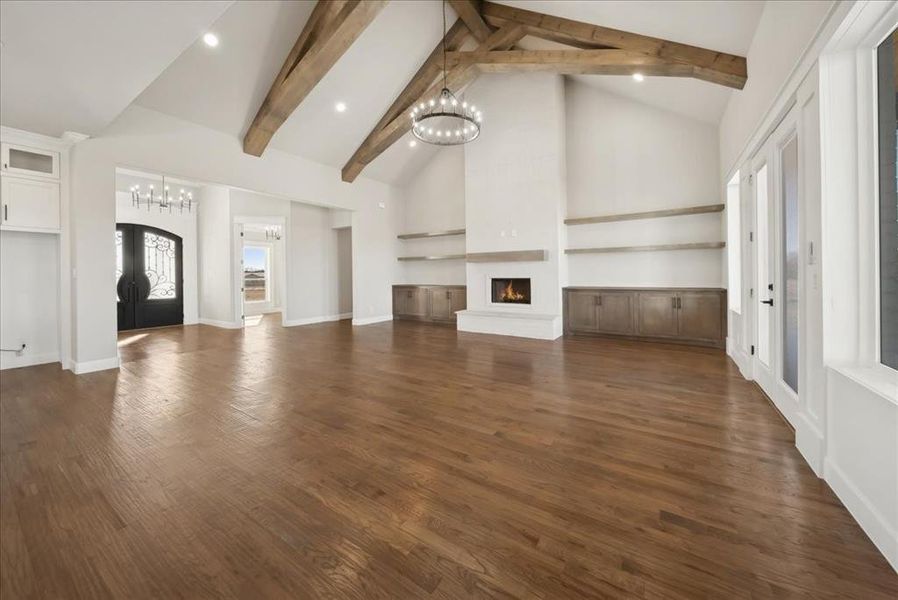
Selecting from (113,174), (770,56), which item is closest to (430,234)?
(113,174)

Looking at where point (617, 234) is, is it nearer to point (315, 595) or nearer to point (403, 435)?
point (403, 435)

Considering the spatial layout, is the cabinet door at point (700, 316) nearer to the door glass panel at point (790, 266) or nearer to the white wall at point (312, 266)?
the door glass panel at point (790, 266)

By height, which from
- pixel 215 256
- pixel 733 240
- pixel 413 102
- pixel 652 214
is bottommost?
pixel 733 240

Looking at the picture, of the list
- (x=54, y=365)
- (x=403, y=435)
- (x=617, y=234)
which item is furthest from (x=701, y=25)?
(x=54, y=365)

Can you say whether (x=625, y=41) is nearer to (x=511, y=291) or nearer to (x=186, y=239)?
(x=511, y=291)

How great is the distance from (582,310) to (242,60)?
6.41 meters

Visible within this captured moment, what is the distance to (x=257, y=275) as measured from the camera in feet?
37.6

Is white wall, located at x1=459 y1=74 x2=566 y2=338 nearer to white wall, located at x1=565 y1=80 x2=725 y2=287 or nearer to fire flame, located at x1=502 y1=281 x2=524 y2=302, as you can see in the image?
fire flame, located at x1=502 y1=281 x2=524 y2=302

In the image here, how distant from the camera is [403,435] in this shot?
2.58 m

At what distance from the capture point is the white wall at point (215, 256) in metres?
8.21

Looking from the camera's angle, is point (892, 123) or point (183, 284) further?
point (183, 284)

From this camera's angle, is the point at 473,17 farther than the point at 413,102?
No

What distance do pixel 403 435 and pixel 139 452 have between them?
1744 millimetres

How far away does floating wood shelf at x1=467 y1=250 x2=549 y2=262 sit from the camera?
6344 mm
